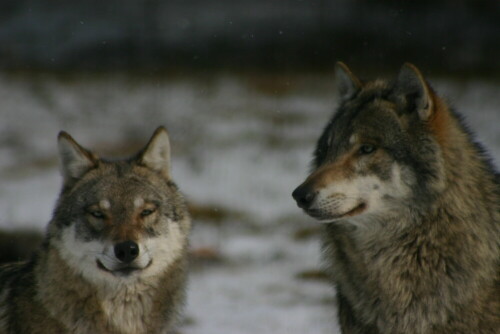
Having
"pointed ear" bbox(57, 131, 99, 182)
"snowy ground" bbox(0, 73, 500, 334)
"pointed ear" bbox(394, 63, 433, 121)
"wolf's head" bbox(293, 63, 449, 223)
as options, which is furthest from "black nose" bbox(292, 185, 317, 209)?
"snowy ground" bbox(0, 73, 500, 334)

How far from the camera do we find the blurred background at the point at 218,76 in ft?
39.9

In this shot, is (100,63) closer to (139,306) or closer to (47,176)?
(47,176)

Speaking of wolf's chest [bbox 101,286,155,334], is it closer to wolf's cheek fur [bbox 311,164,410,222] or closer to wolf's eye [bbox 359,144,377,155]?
wolf's cheek fur [bbox 311,164,410,222]

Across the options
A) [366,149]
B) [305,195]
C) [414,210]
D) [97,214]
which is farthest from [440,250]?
[97,214]

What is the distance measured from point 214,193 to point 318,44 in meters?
5.79

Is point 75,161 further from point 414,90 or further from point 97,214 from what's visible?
point 414,90

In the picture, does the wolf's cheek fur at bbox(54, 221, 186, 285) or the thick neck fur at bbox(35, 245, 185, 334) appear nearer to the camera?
the wolf's cheek fur at bbox(54, 221, 186, 285)

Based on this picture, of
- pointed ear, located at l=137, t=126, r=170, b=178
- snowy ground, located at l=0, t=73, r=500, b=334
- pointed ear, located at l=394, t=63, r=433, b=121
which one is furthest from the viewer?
snowy ground, located at l=0, t=73, r=500, b=334

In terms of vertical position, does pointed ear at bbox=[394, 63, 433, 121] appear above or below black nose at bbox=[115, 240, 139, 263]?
above

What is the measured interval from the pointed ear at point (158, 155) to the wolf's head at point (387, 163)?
1.28m

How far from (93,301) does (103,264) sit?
30 cm

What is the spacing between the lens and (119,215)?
4793mm

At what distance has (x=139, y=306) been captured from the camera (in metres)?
4.85

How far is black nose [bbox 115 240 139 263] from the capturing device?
451cm
